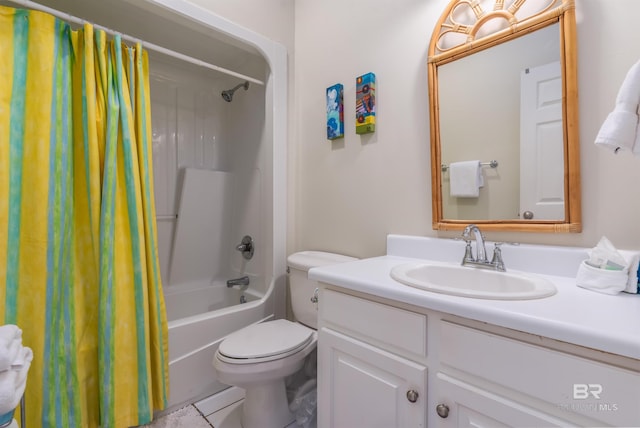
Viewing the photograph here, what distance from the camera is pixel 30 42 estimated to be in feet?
3.82

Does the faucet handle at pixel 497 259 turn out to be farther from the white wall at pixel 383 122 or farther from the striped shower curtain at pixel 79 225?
the striped shower curtain at pixel 79 225

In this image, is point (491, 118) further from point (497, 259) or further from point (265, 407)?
point (265, 407)

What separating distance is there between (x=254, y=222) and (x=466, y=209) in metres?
1.46

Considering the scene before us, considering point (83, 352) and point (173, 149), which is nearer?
point (83, 352)

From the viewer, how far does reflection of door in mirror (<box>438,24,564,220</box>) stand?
109 cm

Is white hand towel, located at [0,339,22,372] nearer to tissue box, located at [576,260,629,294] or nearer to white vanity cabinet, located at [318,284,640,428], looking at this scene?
white vanity cabinet, located at [318,284,640,428]

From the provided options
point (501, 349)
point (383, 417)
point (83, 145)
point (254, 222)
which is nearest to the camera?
point (501, 349)

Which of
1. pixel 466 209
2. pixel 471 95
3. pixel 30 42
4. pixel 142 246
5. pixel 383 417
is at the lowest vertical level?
pixel 383 417

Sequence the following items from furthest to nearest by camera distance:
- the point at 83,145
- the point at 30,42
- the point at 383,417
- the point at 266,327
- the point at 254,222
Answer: the point at 254,222 → the point at 266,327 → the point at 83,145 → the point at 30,42 → the point at 383,417

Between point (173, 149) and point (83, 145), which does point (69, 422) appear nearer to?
point (83, 145)

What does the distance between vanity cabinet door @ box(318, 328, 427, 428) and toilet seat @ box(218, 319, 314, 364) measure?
0.76ft

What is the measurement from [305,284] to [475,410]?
0.96 metres

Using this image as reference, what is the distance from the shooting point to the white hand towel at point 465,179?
1224 mm

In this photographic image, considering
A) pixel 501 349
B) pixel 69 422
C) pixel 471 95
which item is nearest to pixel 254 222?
pixel 69 422
